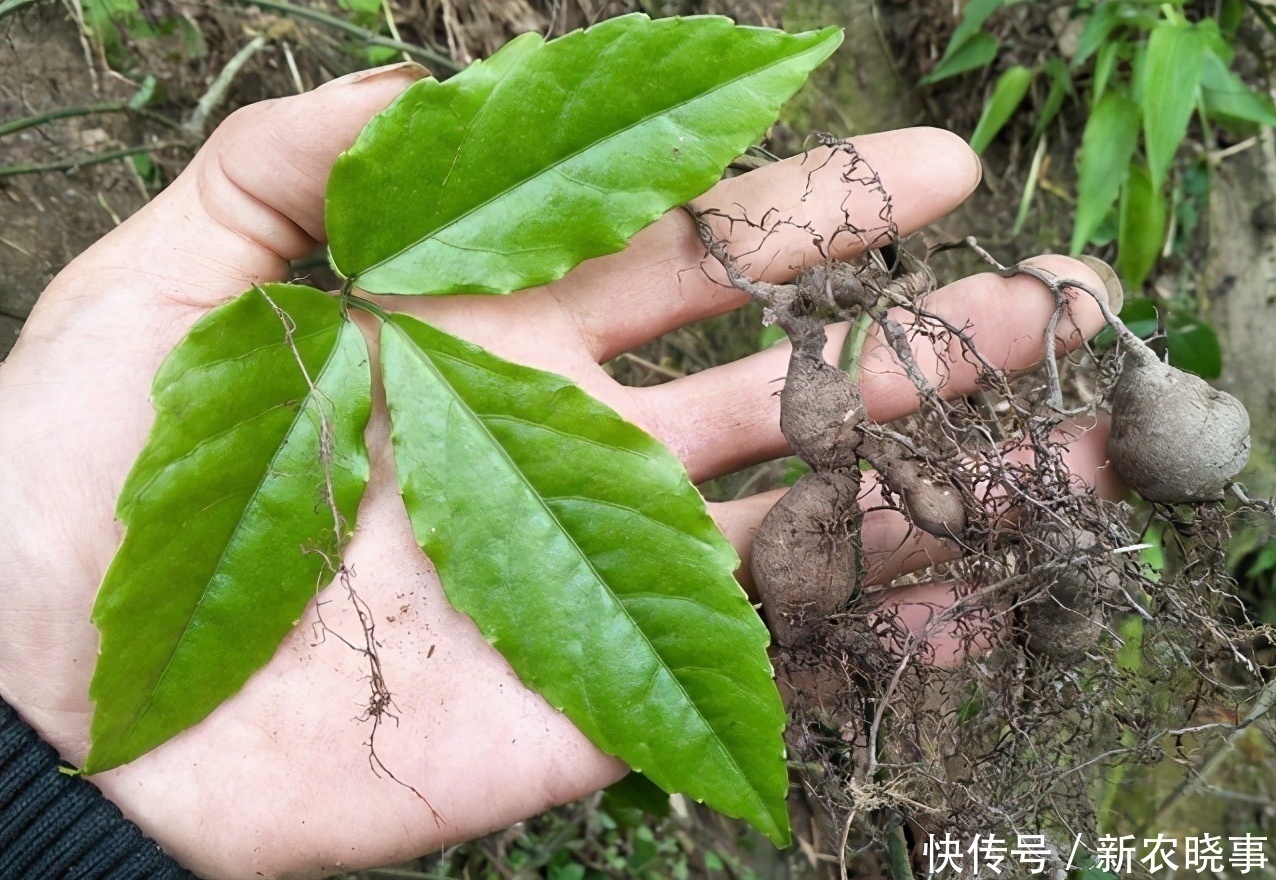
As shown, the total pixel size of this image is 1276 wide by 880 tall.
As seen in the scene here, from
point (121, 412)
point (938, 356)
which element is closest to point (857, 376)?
point (938, 356)

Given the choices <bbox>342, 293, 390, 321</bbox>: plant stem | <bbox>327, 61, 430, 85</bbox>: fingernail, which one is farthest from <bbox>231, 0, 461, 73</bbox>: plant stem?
<bbox>342, 293, 390, 321</bbox>: plant stem

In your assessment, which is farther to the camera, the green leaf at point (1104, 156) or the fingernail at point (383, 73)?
the green leaf at point (1104, 156)

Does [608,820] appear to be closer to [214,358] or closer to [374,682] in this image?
[374,682]

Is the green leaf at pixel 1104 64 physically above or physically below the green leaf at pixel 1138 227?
above

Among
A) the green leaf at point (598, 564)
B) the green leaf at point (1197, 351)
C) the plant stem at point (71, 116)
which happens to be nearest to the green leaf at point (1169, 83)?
the green leaf at point (1197, 351)

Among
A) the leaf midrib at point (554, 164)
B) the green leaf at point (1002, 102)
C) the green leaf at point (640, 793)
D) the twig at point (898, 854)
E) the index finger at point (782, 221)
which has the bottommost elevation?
the twig at point (898, 854)

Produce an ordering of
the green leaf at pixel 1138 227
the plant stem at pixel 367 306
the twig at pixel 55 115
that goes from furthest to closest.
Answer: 1. the green leaf at pixel 1138 227
2. the twig at pixel 55 115
3. the plant stem at pixel 367 306

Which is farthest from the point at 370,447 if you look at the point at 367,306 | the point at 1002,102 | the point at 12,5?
the point at 1002,102

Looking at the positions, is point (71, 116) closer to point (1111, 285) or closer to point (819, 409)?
point (819, 409)

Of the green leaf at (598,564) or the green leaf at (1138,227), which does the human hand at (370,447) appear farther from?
the green leaf at (1138,227)
